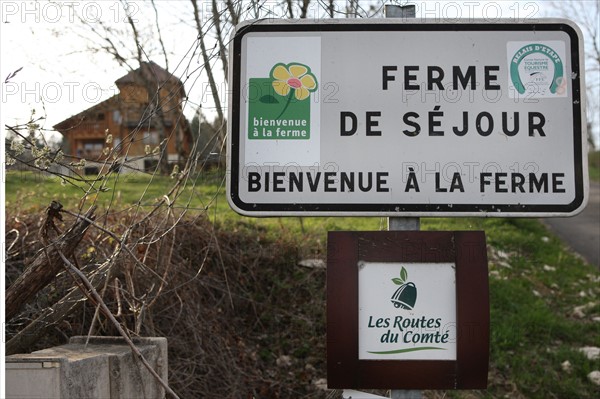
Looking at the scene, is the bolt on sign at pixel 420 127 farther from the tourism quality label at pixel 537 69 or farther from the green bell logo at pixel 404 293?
the green bell logo at pixel 404 293

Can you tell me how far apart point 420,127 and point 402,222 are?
12.4 inches

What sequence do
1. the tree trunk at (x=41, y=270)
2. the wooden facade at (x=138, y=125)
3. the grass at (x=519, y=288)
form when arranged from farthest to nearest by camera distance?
the grass at (x=519, y=288) → the wooden facade at (x=138, y=125) → the tree trunk at (x=41, y=270)

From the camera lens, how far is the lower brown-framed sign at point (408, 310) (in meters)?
2.14

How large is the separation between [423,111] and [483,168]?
0.27 meters

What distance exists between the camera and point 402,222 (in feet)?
7.30

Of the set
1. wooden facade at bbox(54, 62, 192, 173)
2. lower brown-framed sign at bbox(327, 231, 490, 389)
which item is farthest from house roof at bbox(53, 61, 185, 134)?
lower brown-framed sign at bbox(327, 231, 490, 389)

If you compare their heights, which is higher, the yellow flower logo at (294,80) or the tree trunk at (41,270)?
the yellow flower logo at (294,80)

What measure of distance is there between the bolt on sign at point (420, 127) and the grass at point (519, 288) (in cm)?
211

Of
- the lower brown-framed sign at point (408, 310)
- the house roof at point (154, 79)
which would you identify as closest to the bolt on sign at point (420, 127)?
the lower brown-framed sign at point (408, 310)

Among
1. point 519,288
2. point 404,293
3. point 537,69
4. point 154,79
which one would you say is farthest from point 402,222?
point 519,288

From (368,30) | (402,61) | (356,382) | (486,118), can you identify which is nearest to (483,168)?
(486,118)

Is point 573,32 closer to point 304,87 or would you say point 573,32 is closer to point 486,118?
point 486,118

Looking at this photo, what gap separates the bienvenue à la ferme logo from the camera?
2217 mm

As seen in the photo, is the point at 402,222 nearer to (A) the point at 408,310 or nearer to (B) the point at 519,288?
(A) the point at 408,310
